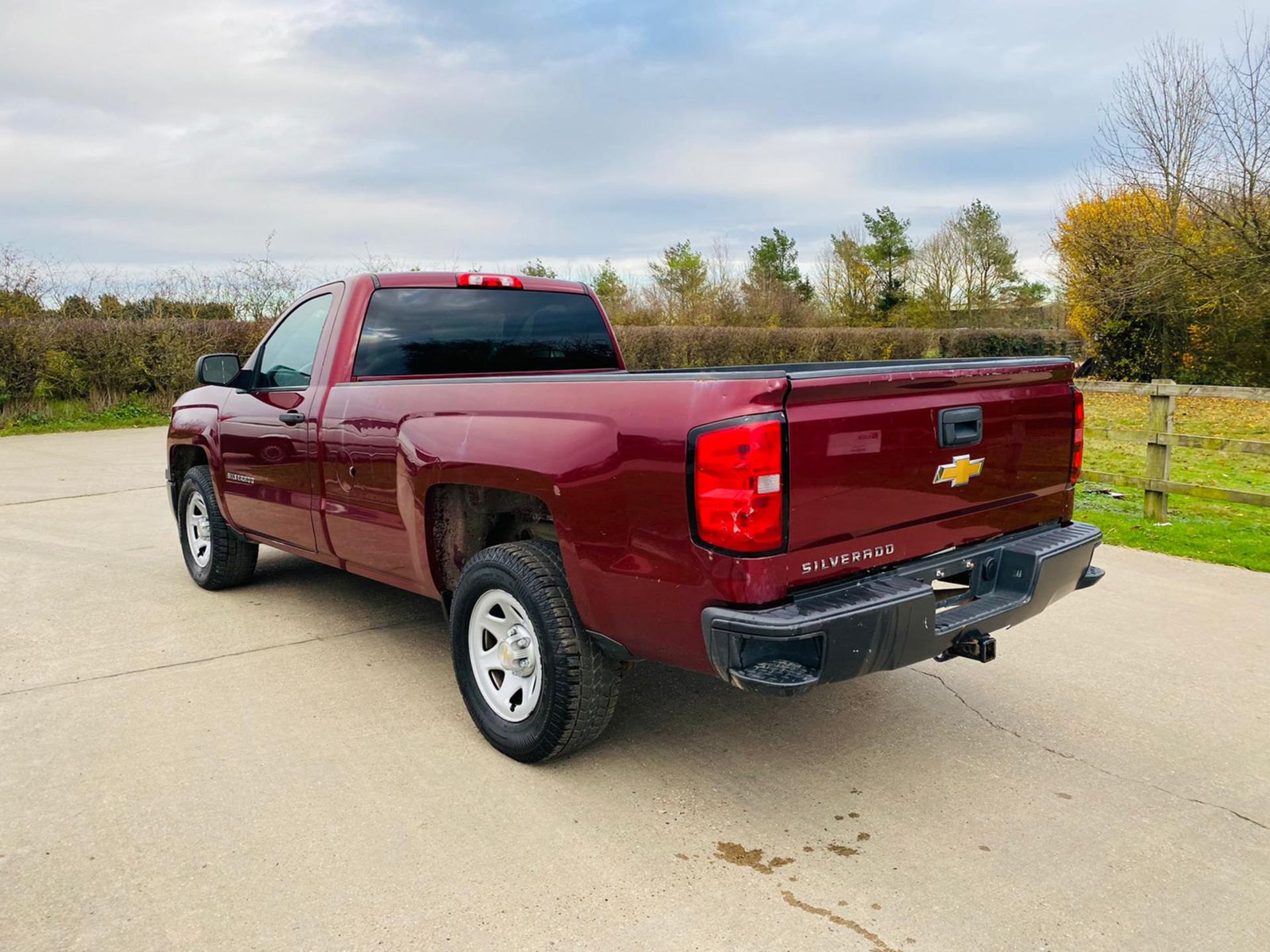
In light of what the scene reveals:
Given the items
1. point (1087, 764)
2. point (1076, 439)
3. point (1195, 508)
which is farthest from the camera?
point (1195, 508)

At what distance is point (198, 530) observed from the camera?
607 cm

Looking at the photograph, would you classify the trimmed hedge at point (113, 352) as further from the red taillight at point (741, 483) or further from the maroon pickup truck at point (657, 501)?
the red taillight at point (741, 483)

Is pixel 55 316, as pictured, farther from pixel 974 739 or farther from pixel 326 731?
pixel 974 739

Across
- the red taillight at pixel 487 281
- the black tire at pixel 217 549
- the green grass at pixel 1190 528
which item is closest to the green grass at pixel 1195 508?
the green grass at pixel 1190 528

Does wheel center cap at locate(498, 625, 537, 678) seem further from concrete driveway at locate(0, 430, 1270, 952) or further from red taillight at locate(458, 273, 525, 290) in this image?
red taillight at locate(458, 273, 525, 290)

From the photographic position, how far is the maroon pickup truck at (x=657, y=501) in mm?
2666

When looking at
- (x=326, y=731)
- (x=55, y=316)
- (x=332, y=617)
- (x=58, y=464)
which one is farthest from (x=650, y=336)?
(x=326, y=731)

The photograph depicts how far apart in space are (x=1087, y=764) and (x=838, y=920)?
4.85ft

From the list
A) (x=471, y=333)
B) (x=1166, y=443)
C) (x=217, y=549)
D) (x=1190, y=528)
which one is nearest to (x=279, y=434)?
(x=471, y=333)

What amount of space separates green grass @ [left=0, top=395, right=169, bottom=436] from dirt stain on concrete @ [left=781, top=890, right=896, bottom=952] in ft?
53.3

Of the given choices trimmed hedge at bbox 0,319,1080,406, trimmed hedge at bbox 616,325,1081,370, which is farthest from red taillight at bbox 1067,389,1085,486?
trimmed hedge at bbox 616,325,1081,370

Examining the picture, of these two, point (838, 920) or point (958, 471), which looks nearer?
point (838, 920)

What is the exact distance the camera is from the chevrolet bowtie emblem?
314 centimetres

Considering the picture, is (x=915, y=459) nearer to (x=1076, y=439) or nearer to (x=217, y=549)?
(x=1076, y=439)
